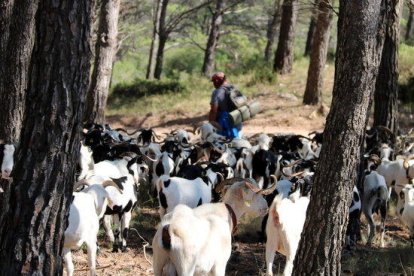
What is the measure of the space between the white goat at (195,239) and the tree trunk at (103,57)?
337 inches

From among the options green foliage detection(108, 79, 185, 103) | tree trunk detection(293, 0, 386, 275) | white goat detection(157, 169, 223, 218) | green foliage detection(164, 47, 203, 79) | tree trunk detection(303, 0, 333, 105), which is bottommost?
white goat detection(157, 169, 223, 218)

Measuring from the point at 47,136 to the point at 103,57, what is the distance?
35.6 ft

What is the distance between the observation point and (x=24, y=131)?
17.7 ft

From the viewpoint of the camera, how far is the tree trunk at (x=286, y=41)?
25000 millimetres

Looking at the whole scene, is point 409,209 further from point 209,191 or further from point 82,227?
point 82,227

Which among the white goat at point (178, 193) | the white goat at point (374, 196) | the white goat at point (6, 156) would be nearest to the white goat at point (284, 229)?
the white goat at point (178, 193)

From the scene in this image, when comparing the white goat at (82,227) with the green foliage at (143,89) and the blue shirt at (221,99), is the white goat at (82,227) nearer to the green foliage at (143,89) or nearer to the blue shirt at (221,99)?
the blue shirt at (221,99)

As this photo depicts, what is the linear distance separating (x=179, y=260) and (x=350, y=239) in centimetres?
462

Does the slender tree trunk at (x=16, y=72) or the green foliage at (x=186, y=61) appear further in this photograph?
the green foliage at (x=186, y=61)

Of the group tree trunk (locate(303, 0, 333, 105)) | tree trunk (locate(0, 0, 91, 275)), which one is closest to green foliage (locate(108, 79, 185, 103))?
tree trunk (locate(303, 0, 333, 105))

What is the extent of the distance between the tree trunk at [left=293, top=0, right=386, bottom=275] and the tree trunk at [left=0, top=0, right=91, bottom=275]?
8.29 feet

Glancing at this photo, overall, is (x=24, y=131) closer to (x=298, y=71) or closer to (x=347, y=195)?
(x=347, y=195)

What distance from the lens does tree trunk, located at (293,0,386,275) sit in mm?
6746

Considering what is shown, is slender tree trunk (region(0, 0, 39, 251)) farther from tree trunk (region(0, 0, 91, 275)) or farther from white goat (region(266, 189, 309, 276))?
tree trunk (region(0, 0, 91, 275))
